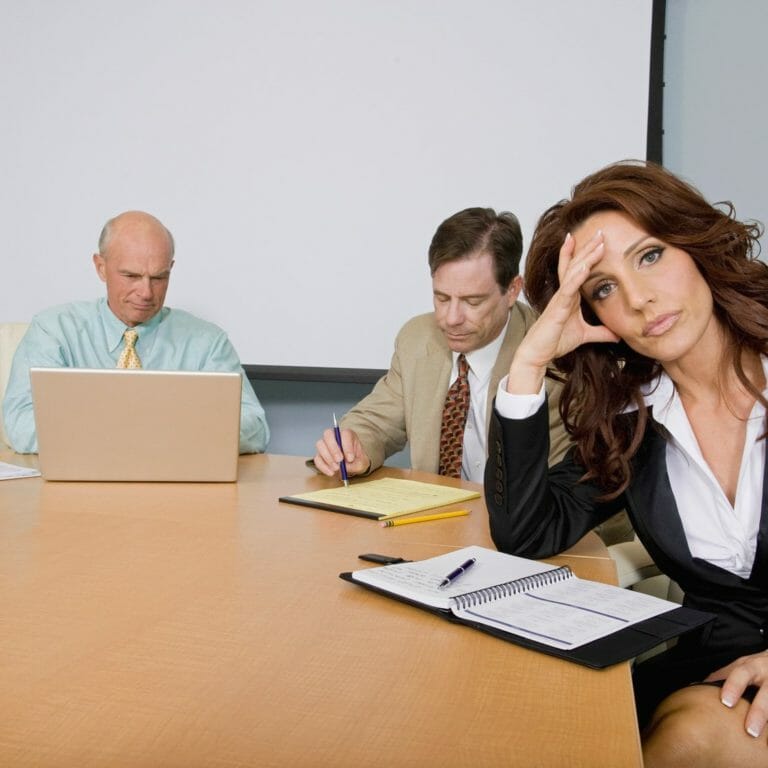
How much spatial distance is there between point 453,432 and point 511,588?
1.42 metres

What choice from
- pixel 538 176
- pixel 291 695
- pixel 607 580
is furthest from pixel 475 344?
pixel 291 695

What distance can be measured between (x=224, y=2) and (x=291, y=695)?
3167 millimetres

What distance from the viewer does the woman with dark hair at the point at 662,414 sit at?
1529 mm

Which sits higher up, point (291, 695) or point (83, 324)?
point (83, 324)

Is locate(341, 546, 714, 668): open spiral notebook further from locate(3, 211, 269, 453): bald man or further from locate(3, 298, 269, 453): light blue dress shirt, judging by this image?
locate(3, 211, 269, 453): bald man

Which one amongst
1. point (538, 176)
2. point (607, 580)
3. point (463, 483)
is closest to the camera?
point (607, 580)

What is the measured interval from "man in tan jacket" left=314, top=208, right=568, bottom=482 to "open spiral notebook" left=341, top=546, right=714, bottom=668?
119cm

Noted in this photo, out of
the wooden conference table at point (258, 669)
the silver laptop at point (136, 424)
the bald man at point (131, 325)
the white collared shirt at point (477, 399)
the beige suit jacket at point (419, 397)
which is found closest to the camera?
the wooden conference table at point (258, 669)

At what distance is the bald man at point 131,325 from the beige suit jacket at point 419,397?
0.35 m

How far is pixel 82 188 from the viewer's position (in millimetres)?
3686

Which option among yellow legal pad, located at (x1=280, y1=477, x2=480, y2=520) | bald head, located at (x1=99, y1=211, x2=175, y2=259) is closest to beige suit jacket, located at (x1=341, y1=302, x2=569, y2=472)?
yellow legal pad, located at (x1=280, y1=477, x2=480, y2=520)

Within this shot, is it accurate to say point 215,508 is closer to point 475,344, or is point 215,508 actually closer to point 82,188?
point 475,344

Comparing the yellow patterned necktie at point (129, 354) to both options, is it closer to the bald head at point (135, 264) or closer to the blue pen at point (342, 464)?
the bald head at point (135, 264)

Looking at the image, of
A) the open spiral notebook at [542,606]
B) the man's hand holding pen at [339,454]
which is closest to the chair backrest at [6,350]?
the man's hand holding pen at [339,454]
